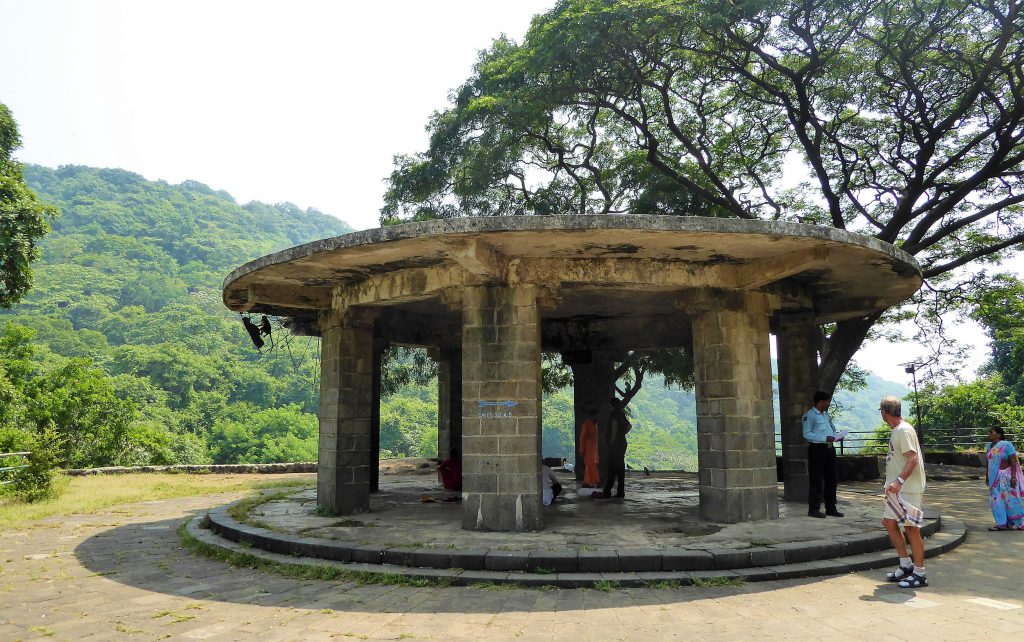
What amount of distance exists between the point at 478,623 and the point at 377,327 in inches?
335

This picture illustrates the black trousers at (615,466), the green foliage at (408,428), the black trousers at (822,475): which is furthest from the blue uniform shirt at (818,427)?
the green foliage at (408,428)

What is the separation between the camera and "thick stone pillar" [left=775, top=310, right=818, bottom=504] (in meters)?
10.9

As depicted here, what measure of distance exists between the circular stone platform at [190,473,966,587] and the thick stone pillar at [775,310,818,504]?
1.07 metres

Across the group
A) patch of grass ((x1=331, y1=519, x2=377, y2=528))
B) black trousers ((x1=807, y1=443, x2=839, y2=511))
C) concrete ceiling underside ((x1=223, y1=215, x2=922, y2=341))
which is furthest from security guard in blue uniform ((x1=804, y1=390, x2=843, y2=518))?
patch of grass ((x1=331, y1=519, x2=377, y2=528))

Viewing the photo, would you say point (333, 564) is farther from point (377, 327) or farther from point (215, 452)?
point (215, 452)

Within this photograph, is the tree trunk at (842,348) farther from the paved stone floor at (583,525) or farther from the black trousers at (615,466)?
the black trousers at (615,466)

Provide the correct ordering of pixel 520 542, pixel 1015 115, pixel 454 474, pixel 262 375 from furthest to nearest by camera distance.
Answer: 1. pixel 262 375
2. pixel 1015 115
3. pixel 454 474
4. pixel 520 542

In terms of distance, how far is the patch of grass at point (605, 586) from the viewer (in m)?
5.79

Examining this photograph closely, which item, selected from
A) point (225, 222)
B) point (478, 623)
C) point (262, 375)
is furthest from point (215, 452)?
point (225, 222)

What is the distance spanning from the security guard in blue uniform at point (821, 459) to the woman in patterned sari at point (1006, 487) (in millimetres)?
2268

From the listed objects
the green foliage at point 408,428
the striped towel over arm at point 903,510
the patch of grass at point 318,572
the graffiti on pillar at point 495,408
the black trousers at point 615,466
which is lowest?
the green foliage at point 408,428

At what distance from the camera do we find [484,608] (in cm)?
529

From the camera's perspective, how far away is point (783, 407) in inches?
442

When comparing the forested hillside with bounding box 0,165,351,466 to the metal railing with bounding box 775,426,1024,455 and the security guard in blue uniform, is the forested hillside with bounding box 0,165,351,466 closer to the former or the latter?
the security guard in blue uniform
